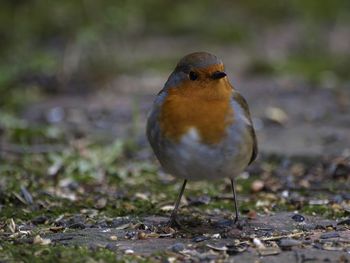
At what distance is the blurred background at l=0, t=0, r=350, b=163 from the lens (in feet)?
19.6

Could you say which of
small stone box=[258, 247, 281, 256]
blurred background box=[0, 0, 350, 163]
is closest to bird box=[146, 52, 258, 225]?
small stone box=[258, 247, 281, 256]

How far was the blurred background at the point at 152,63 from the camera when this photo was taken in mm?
5984

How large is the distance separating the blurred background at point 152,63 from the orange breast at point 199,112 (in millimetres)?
1777

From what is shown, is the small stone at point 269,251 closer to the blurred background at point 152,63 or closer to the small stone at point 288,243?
the small stone at point 288,243

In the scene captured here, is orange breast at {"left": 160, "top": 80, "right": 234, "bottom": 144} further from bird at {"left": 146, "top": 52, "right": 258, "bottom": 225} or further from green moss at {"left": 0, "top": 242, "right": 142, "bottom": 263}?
green moss at {"left": 0, "top": 242, "right": 142, "bottom": 263}

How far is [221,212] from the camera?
4.14 metres

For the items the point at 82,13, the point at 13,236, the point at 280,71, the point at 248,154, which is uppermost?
the point at 82,13

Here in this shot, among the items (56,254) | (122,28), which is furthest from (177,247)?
(122,28)

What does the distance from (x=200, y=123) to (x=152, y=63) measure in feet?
15.9

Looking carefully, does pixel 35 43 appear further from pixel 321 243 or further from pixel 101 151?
pixel 321 243

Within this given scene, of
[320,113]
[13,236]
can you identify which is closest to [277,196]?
[13,236]

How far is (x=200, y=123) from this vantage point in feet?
11.7

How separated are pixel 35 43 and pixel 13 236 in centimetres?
571

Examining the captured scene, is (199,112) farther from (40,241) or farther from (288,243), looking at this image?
(40,241)
